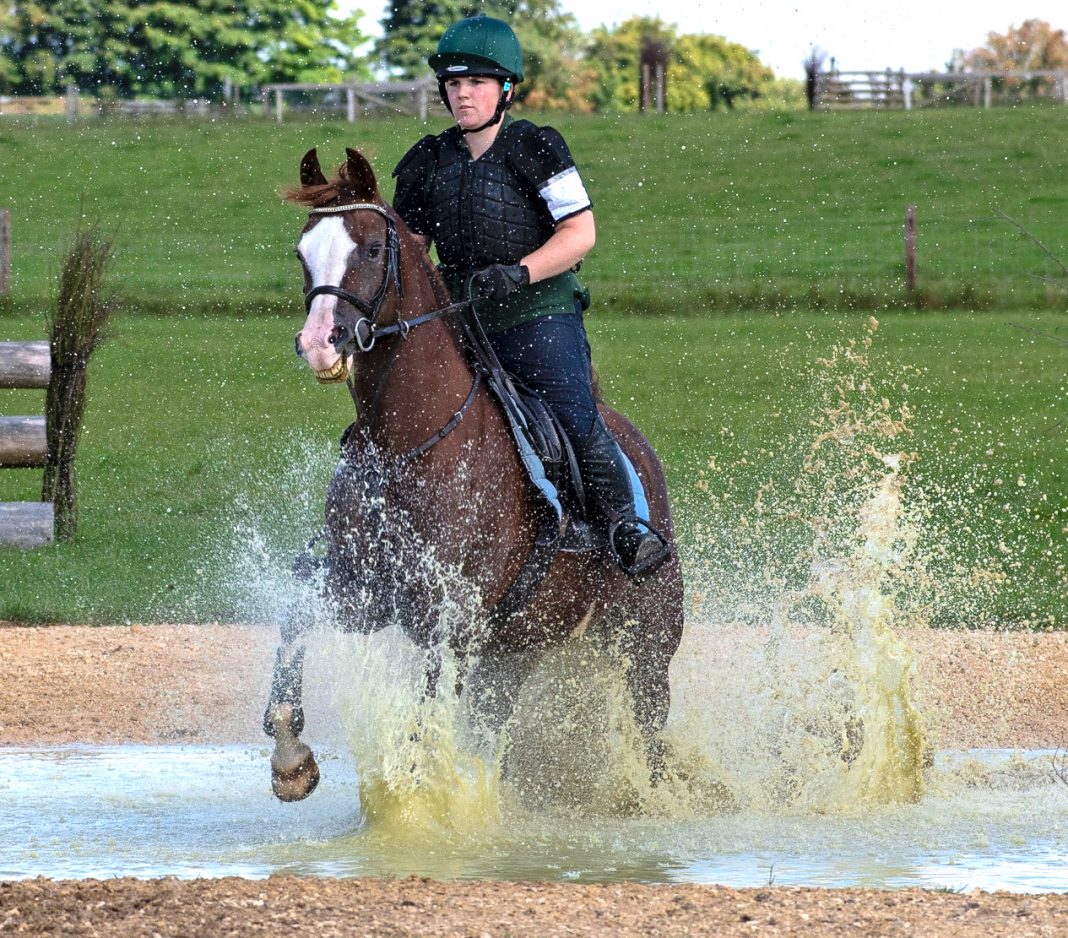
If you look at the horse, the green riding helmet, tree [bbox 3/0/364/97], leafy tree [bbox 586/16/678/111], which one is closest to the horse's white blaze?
the horse

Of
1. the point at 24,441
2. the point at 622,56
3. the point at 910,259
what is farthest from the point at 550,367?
the point at 622,56

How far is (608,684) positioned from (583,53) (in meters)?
66.4

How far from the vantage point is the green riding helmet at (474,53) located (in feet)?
21.3

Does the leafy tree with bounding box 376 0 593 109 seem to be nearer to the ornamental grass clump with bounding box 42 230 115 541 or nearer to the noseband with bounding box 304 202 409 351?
the ornamental grass clump with bounding box 42 230 115 541

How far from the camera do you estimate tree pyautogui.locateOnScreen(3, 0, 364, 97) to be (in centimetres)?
6216

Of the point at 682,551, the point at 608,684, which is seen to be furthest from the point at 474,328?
the point at 682,551

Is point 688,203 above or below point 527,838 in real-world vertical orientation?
above

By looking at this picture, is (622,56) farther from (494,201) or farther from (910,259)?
(494,201)

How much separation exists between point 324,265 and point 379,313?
0.26 meters

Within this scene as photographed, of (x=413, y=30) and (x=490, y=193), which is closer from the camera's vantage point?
(x=490, y=193)

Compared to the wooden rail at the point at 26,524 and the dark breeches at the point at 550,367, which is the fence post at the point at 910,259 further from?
the dark breeches at the point at 550,367

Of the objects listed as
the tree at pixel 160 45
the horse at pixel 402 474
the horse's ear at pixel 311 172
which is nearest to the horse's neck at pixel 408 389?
the horse at pixel 402 474

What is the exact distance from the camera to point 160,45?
62.6 metres

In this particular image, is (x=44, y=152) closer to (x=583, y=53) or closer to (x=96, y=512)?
(x=96, y=512)
